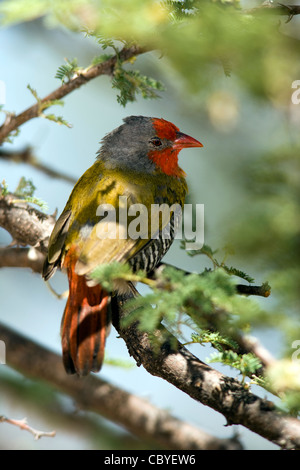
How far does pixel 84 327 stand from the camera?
2688 millimetres

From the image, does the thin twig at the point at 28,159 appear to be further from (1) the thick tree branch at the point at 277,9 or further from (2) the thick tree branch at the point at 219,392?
(1) the thick tree branch at the point at 277,9

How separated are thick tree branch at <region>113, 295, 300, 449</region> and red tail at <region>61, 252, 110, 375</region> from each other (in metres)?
0.22

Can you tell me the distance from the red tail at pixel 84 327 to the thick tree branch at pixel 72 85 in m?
1.01

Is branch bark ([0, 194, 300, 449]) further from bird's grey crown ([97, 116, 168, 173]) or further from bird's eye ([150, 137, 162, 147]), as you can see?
bird's eye ([150, 137, 162, 147])

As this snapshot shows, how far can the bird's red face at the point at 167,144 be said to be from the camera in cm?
359

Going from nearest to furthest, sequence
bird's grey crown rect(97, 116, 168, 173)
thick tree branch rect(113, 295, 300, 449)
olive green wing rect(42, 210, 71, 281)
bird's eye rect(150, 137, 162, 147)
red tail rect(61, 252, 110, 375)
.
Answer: thick tree branch rect(113, 295, 300, 449) < red tail rect(61, 252, 110, 375) < olive green wing rect(42, 210, 71, 281) < bird's grey crown rect(97, 116, 168, 173) < bird's eye rect(150, 137, 162, 147)

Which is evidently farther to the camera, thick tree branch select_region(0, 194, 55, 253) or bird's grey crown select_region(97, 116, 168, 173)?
bird's grey crown select_region(97, 116, 168, 173)

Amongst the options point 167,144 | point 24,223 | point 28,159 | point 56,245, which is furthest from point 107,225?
point 28,159

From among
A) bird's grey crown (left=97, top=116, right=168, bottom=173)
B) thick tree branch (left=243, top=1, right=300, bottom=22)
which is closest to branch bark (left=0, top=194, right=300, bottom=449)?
bird's grey crown (left=97, top=116, right=168, bottom=173)

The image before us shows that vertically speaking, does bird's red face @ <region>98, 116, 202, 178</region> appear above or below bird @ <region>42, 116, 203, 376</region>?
above

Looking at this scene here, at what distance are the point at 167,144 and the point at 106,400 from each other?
1.83 m

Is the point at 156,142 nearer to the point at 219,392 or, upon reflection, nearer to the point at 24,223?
the point at 24,223

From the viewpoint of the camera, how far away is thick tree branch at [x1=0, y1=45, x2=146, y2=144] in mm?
2818

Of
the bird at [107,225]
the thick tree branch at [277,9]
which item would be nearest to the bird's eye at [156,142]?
the bird at [107,225]
